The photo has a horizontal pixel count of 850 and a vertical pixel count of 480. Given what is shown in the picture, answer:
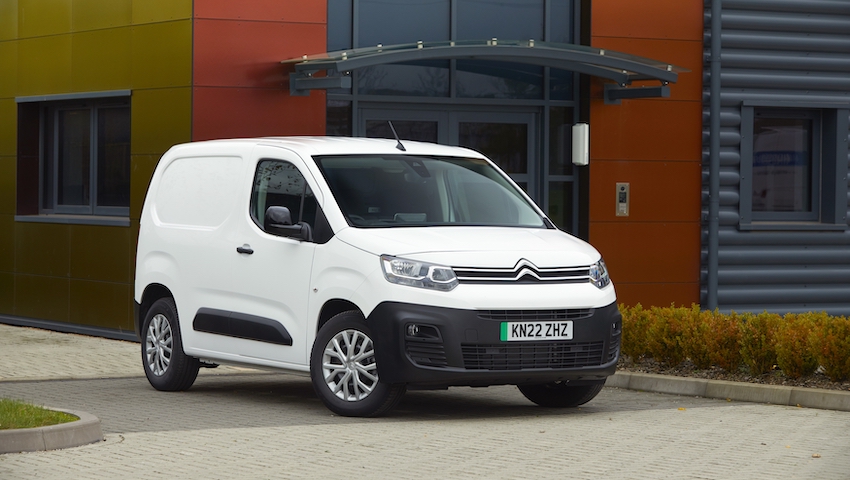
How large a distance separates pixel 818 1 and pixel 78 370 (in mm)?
10339

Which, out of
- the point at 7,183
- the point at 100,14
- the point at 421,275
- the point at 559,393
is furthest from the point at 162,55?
the point at 421,275

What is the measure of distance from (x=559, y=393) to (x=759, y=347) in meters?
1.89

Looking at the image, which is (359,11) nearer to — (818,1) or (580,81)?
(580,81)

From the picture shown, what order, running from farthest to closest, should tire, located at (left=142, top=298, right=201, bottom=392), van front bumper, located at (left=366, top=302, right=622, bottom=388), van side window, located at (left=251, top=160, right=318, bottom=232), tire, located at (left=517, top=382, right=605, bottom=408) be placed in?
tire, located at (left=142, top=298, right=201, bottom=392) → tire, located at (left=517, top=382, right=605, bottom=408) → van side window, located at (left=251, top=160, right=318, bottom=232) → van front bumper, located at (left=366, top=302, right=622, bottom=388)

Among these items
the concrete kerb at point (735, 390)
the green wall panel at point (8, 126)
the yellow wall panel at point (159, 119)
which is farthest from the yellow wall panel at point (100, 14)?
the concrete kerb at point (735, 390)

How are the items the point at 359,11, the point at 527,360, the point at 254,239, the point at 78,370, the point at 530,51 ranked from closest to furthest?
the point at 527,360, the point at 254,239, the point at 78,370, the point at 530,51, the point at 359,11

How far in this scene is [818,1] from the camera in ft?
58.3

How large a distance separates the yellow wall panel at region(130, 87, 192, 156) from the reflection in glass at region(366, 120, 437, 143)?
2220 mm

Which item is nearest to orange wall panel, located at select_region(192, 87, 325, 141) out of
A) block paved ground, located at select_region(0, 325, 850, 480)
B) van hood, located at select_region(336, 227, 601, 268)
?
block paved ground, located at select_region(0, 325, 850, 480)

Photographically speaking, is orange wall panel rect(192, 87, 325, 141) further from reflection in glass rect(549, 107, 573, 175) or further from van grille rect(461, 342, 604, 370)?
van grille rect(461, 342, 604, 370)

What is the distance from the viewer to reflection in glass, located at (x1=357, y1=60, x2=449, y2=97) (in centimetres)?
1598

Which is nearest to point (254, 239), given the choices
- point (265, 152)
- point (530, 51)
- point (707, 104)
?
point (265, 152)

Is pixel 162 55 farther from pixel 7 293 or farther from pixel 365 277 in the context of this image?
pixel 365 277

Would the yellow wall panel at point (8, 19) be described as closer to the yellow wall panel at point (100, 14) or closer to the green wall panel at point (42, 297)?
the yellow wall panel at point (100, 14)
